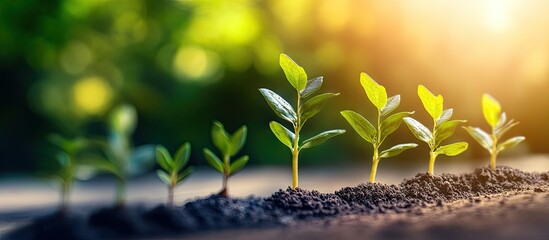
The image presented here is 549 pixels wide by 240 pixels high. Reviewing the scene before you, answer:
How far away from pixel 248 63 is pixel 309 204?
3.80m

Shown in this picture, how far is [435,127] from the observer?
0.90m

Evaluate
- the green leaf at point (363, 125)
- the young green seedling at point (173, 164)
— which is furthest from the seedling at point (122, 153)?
the green leaf at point (363, 125)

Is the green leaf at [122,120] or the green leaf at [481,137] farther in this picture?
the green leaf at [481,137]

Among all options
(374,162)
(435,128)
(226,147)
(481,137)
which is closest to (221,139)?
(226,147)

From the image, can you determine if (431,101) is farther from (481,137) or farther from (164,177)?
(164,177)

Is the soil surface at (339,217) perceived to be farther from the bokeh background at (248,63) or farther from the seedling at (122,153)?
the bokeh background at (248,63)

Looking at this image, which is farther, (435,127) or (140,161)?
(435,127)

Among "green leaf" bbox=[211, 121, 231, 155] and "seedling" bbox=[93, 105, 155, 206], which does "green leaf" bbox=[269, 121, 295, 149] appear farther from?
"seedling" bbox=[93, 105, 155, 206]

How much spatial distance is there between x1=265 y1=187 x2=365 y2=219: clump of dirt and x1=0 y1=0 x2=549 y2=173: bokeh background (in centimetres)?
245

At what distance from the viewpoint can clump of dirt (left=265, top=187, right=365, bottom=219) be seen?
0.75m

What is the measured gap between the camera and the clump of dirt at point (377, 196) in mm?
818

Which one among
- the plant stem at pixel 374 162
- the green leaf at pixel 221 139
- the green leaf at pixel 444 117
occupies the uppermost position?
the green leaf at pixel 444 117

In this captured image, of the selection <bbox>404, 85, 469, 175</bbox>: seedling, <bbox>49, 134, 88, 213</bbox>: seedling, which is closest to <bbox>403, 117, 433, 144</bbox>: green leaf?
<bbox>404, 85, 469, 175</bbox>: seedling

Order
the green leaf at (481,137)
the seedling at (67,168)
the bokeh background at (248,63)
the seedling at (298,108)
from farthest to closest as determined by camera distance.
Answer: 1. the bokeh background at (248,63)
2. the green leaf at (481,137)
3. the seedling at (298,108)
4. the seedling at (67,168)
